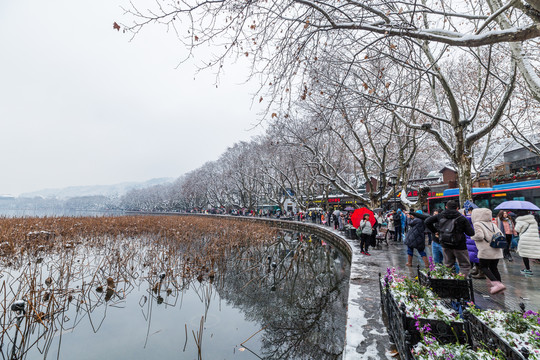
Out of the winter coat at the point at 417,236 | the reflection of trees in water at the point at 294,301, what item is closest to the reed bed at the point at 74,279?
the reflection of trees in water at the point at 294,301

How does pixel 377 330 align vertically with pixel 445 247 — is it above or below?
below

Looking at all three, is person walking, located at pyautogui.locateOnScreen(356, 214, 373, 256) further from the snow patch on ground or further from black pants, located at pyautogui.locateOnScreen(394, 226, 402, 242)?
black pants, located at pyautogui.locateOnScreen(394, 226, 402, 242)

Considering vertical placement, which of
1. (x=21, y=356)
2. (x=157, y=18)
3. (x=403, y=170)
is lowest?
(x=21, y=356)

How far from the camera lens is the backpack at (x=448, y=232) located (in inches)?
171

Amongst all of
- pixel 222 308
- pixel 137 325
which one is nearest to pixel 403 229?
pixel 222 308

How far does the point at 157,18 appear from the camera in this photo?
3.14m

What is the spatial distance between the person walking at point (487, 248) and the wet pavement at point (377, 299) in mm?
275

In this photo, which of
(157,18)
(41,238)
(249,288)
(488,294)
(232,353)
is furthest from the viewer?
(41,238)

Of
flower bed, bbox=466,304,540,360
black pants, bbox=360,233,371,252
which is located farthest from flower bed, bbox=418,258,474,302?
black pants, bbox=360,233,371,252

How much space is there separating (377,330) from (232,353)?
2.46m

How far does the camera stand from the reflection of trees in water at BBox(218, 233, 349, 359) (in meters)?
4.31

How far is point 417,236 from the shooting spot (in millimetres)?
6156

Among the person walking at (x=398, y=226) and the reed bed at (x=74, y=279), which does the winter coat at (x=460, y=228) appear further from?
the person walking at (x=398, y=226)

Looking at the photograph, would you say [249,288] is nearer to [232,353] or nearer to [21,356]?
[232,353]
